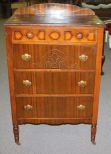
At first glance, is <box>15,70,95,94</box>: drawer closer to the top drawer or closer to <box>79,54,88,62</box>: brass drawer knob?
<box>79,54,88,62</box>: brass drawer knob

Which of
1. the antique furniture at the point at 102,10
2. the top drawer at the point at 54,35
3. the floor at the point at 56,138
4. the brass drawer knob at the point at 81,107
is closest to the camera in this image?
the top drawer at the point at 54,35

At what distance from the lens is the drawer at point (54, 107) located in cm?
180

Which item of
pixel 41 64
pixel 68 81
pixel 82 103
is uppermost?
pixel 41 64

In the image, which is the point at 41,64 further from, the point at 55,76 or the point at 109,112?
the point at 109,112

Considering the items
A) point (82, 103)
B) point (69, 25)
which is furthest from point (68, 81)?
point (69, 25)

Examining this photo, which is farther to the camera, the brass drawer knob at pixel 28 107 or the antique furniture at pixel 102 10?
the antique furniture at pixel 102 10

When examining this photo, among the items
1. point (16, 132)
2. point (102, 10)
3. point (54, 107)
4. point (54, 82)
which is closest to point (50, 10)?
point (54, 82)

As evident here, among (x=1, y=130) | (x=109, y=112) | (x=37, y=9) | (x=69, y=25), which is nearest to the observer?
(x=69, y=25)

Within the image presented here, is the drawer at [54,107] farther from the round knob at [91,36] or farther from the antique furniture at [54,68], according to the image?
the round knob at [91,36]

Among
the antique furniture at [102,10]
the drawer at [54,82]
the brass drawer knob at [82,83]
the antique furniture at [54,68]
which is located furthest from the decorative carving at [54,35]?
the antique furniture at [102,10]

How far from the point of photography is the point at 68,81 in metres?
1.73

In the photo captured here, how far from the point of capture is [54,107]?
1.83 m

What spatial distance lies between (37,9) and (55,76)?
2.14 feet

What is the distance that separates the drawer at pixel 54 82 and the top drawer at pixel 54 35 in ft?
0.76
